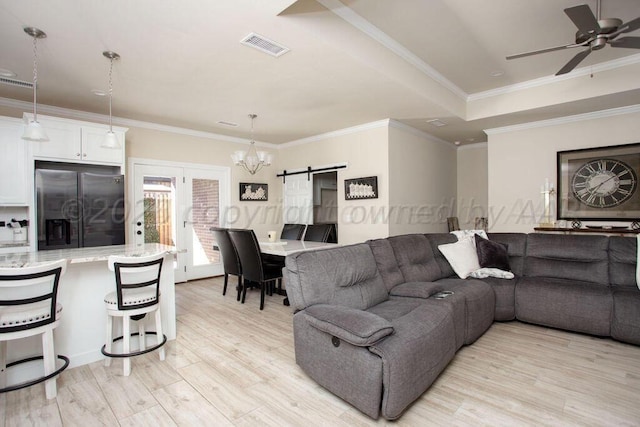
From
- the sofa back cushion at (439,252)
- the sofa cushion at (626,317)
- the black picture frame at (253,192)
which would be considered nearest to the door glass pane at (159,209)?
the black picture frame at (253,192)

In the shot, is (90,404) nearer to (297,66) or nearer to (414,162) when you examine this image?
(297,66)

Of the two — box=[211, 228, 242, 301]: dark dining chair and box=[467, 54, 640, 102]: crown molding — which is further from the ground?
box=[467, 54, 640, 102]: crown molding

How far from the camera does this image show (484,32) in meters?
3.15

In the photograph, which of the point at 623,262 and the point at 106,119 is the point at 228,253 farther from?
the point at 623,262

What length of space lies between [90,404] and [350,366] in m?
1.70

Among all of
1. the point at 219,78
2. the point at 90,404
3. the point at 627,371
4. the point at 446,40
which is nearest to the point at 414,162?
the point at 446,40

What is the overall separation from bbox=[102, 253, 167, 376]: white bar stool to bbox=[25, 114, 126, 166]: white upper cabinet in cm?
196

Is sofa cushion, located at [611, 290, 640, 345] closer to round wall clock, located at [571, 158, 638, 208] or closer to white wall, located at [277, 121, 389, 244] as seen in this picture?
round wall clock, located at [571, 158, 638, 208]

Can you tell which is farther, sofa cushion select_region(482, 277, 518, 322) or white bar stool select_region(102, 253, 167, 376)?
sofa cushion select_region(482, 277, 518, 322)

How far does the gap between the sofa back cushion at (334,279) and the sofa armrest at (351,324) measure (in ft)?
0.68

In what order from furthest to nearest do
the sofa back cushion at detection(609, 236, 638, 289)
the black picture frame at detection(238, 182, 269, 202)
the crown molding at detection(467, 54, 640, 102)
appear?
the black picture frame at detection(238, 182, 269, 202)
the crown molding at detection(467, 54, 640, 102)
the sofa back cushion at detection(609, 236, 638, 289)

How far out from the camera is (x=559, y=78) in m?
4.07

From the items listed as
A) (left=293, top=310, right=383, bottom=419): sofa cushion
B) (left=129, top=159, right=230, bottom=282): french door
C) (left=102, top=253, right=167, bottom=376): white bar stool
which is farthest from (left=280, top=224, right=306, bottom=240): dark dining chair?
(left=293, top=310, right=383, bottom=419): sofa cushion

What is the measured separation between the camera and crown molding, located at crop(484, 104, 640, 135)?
13.9ft
